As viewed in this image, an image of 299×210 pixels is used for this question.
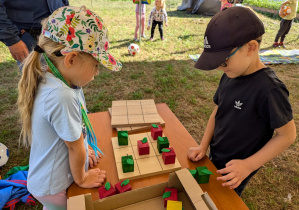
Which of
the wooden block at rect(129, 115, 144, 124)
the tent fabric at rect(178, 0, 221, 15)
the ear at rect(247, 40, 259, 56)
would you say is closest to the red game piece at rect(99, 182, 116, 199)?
the wooden block at rect(129, 115, 144, 124)

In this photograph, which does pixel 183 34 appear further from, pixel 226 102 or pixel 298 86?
pixel 226 102

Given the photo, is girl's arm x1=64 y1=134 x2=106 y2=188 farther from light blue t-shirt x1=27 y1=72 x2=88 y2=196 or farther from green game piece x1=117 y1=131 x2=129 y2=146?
green game piece x1=117 y1=131 x2=129 y2=146

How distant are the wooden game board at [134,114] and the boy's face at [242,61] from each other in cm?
56

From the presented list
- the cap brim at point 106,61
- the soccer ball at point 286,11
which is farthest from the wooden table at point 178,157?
the soccer ball at point 286,11

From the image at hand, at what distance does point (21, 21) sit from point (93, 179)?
156 centimetres

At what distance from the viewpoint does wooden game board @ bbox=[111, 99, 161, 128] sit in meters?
1.30

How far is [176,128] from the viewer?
1.30 m

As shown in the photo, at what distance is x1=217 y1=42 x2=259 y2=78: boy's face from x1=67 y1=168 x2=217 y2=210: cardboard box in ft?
1.54

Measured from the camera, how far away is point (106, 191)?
2.85 ft

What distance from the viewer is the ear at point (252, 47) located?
836mm

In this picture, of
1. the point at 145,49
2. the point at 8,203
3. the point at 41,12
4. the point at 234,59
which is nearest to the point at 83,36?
the point at 234,59

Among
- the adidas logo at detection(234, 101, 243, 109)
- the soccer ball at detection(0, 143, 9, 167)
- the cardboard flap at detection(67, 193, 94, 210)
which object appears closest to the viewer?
the cardboard flap at detection(67, 193, 94, 210)

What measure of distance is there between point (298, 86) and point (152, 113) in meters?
3.10

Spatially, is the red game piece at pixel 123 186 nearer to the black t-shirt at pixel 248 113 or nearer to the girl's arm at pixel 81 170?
the girl's arm at pixel 81 170
